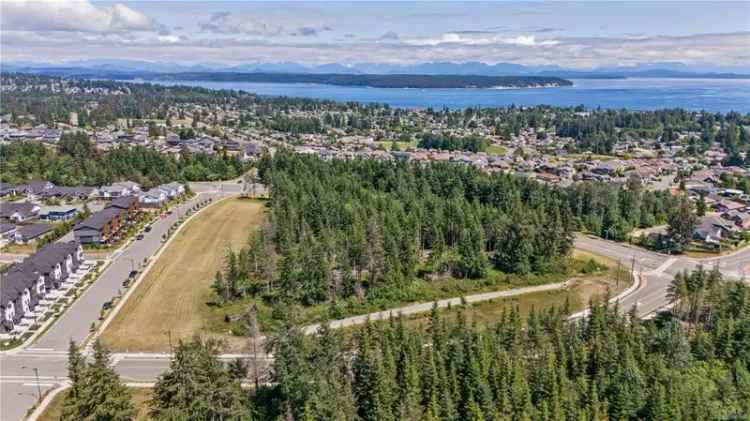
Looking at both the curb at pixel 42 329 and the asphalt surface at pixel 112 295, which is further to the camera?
the curb at pixel 42 329

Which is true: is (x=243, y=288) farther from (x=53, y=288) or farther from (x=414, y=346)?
(x=414, y=346)

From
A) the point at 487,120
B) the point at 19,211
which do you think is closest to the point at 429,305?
the point at 19,211

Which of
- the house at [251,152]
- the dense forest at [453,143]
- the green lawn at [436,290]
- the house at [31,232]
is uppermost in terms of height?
the dense forest at [453,143]

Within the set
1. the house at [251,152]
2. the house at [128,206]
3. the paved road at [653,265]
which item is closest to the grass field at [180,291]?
the house at [128,206]

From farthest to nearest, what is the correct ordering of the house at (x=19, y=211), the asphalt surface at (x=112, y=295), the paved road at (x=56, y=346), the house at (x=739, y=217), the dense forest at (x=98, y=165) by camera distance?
the dense forest at (x=98, y=165), the house at (x=739, y=217), the house at (x=19, y=211), the asphalt surface at (x=112, y=295), the paved road at (x=56, y=346)

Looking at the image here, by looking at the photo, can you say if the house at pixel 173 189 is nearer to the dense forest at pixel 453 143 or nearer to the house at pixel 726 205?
the dense forest at pixel 453 143

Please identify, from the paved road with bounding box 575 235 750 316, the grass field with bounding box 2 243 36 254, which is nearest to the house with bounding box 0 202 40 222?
the grass field with bounding box 2 243 36 254

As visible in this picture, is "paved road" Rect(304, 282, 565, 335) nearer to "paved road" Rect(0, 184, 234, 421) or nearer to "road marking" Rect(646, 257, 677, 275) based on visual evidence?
"road marking" Rect(646, 257, 677, 275)

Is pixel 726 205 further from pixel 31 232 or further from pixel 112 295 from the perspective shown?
pixel 31 232
